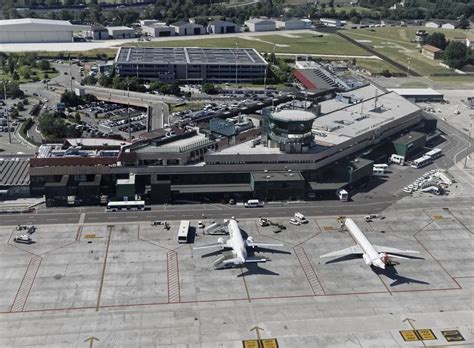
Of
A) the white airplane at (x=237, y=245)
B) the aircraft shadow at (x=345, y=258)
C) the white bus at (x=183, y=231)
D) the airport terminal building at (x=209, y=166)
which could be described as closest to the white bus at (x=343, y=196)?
the airport terminal building at (x=209, y=166)

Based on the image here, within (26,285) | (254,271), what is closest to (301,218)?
(254,271)

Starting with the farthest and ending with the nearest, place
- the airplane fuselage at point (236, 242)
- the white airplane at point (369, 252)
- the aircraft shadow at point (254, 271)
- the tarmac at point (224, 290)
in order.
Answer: the airplane fuselage at point (236, 242)
the aircraft shadow at point (254, 271)
the white airplane at point (369, 252)
the tarmac at point (224, 290)

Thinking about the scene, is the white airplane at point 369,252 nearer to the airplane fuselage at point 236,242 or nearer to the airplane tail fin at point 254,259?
the airplane tail fin at point 254,259

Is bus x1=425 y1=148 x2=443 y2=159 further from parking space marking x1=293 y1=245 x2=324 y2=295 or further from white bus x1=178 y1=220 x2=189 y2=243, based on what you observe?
white bus x1=178 y1=220 x2=189 y2=243

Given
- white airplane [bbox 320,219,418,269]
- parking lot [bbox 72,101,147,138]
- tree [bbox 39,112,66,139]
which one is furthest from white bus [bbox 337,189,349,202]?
tree [bbox 39,112,66,139]

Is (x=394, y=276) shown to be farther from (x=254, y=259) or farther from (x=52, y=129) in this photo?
(x=52, y=129)

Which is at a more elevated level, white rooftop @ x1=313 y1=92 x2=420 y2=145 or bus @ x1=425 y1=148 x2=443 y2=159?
white rooftop @ x1=313 y1=92 x2=420 y2=145
